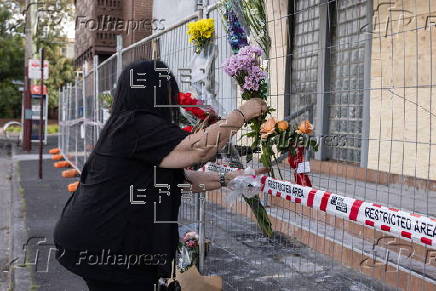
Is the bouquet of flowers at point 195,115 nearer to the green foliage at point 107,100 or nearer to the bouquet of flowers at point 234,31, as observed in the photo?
the bouquet of flowers at point 234,31

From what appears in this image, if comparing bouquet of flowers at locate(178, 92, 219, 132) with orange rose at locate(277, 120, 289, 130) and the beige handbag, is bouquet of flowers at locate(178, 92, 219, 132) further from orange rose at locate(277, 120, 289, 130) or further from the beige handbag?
the beige handbag

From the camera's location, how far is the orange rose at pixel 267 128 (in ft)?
12.3

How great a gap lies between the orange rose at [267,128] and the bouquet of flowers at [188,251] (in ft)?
3.92

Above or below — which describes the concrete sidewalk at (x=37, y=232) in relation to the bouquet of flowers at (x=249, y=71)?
below

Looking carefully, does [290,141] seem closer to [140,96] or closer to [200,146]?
[200,146]

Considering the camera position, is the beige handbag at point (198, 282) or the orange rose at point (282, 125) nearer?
the orange rose at point (282, 125)

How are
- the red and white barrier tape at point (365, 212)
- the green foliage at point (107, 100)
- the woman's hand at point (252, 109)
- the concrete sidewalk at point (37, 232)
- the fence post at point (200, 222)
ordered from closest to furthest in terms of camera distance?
the red and white barrier tape at point (365, 212), the woman's hand at point (252, 109), the fence post at point (200, 222), the concrete sidewalk at point (37, 232), the green foliage at point (107, 100)

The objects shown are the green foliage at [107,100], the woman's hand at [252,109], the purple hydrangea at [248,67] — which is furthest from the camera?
the green foliage at [107,100]

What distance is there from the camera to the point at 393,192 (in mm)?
3271

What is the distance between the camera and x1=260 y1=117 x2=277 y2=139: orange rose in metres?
3.74

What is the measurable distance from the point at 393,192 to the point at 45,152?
16.5 m

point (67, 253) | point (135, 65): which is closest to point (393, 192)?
point (135, 65)

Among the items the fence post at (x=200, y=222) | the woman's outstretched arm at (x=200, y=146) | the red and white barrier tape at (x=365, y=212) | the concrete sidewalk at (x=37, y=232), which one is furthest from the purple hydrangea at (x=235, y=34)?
the concrete sidewalk at (x=37, y=232)

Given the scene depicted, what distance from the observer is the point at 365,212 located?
8.98ft
